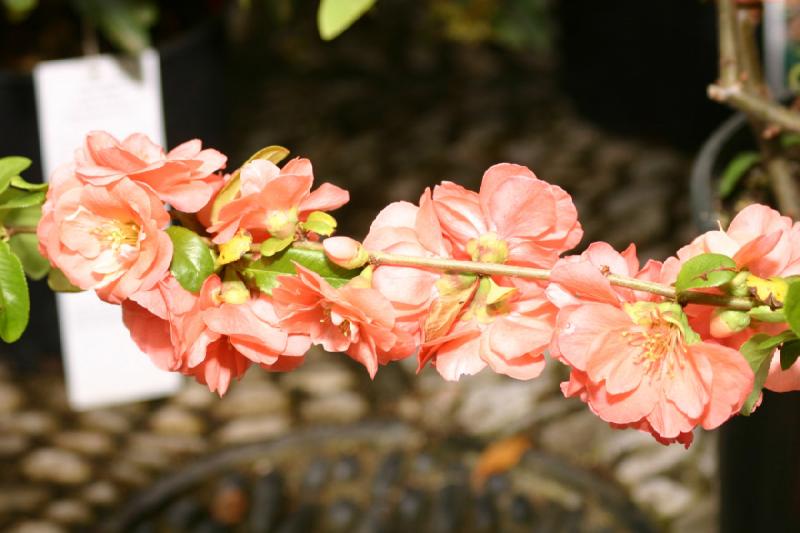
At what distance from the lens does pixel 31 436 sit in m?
1.61

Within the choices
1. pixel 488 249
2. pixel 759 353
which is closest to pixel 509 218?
pixel 488 249

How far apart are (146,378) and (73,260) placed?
1018mm

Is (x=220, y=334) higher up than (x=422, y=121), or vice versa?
(x=220, y=334)

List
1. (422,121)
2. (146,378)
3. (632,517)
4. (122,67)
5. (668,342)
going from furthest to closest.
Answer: (422,121) < (146,378) < (122,67) < (632,517) < (668,342)

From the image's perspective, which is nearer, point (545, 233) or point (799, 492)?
point (545, 233)

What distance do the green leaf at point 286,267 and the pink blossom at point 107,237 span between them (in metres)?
0.05

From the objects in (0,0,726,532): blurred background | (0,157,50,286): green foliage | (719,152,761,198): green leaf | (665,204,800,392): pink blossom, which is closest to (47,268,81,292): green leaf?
(0,157,50,286): green foliage

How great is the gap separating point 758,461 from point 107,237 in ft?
1.91

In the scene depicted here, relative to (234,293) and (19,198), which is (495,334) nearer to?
(234,293)

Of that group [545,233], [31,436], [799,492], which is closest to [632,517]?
[799,492]

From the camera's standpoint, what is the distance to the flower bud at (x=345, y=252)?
0.59 meters

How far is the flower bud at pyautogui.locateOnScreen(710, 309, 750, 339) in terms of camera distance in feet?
1.90

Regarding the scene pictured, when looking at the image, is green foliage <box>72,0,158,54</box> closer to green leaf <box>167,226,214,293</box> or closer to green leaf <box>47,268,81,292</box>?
green leaf <box>47,268,81,292</box>

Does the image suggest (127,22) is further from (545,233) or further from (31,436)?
(545,233)
